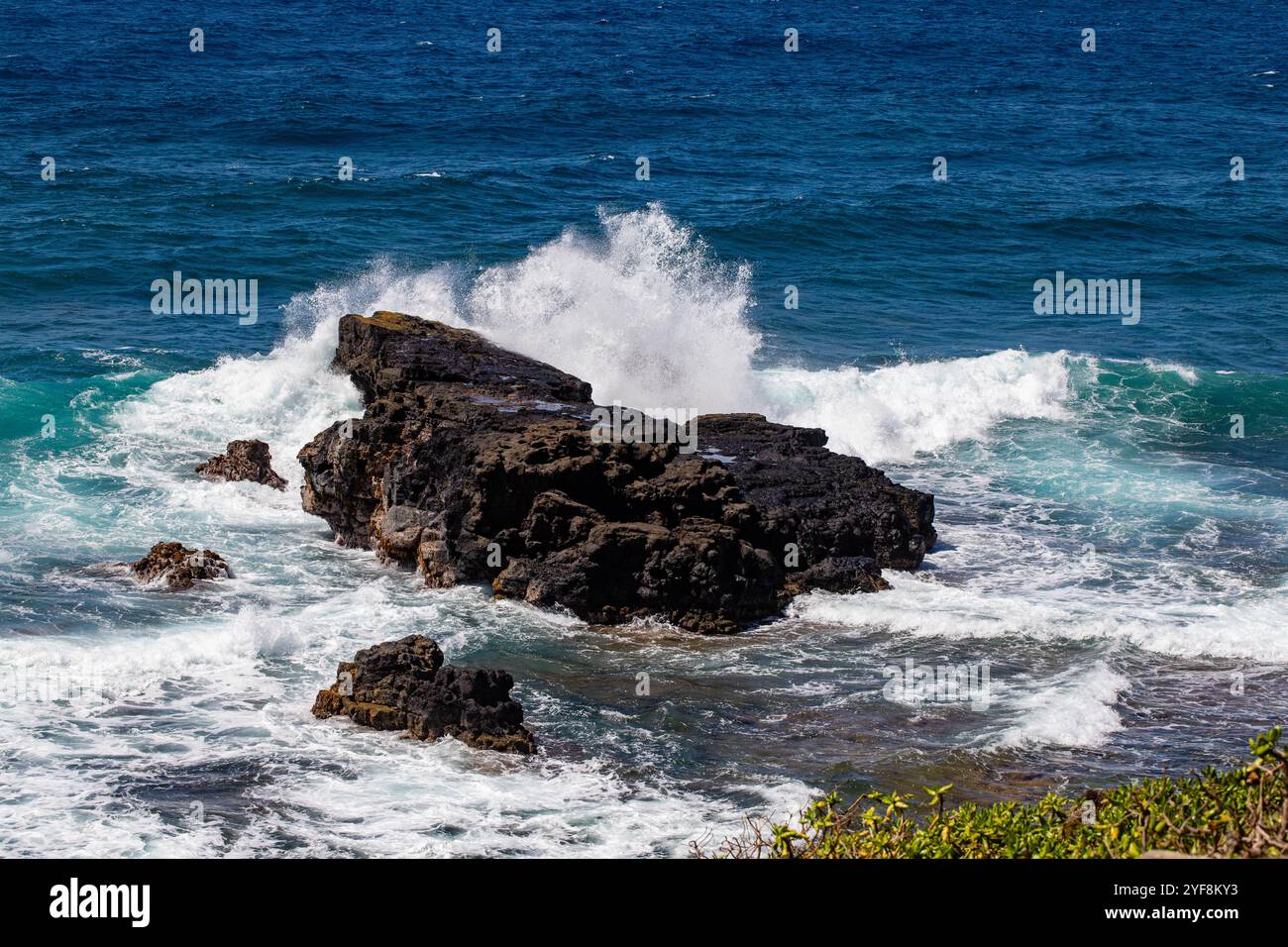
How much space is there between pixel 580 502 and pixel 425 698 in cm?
475

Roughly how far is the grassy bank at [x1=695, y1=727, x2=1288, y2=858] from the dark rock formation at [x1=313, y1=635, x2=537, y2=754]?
521cm

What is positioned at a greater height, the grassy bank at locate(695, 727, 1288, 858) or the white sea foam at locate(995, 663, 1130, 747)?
the grassy bank at locate(695, 727, 1288, 858)

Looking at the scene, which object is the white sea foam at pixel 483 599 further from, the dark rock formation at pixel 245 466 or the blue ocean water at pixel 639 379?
the dark rock formation at pixel 245 466

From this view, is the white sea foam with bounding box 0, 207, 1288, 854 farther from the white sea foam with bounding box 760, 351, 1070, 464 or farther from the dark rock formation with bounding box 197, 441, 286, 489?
the dark rock formation with bounding box 197, 441, 286, 489

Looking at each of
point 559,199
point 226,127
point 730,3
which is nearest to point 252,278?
point 559,199

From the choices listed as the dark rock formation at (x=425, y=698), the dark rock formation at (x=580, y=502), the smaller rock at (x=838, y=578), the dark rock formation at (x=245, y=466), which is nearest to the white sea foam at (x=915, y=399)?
the dark rock formation at (x=580, y=502)

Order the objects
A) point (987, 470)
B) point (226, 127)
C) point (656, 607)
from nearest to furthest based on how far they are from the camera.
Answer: point (656, 607) → point (987, 470) → point (226, 127)

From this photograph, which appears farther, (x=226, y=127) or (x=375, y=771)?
(x=226, y=127)

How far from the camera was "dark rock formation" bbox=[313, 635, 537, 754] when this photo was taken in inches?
559

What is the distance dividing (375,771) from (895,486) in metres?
9.61

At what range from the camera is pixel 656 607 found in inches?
699

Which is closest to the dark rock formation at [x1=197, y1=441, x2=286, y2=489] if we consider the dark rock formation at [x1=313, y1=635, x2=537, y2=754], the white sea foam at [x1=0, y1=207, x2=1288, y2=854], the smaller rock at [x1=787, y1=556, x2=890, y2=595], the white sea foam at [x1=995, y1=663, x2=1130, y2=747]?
the white sea foam at [x1=0, y1=207, x2=1288, y2=854]

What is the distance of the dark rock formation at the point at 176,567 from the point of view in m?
18.6
